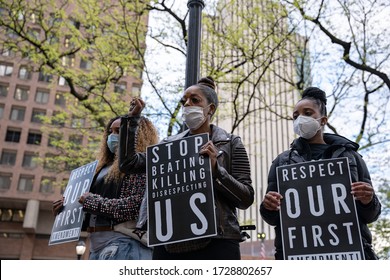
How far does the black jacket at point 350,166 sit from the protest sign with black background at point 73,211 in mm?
1559

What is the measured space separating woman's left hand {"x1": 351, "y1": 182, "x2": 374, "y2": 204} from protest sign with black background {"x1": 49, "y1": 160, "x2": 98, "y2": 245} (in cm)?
212

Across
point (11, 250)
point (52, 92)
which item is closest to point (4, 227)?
point (11, 250)

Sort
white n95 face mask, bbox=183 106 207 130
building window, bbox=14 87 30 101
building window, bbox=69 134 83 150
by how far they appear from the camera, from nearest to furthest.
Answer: white n95 face mask, bbox=183 106 207 130 < building window, bbox=69 134 83 150 < building window, bbox=14 87 30 101

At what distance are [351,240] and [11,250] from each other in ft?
136

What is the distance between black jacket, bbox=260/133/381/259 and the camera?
2.54 m

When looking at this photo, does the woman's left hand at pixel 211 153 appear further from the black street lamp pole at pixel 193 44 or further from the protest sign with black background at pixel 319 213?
the black street lamp pole at pixel 193 44

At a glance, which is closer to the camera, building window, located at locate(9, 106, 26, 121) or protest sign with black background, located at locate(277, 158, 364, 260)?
protest sign with black background, located at locate(277, 158, 364, 260)

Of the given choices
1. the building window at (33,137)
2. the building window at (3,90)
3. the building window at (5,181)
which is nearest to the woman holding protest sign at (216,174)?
the building window at (5,181)

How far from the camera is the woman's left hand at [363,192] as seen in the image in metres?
2.44

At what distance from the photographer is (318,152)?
3039 mm

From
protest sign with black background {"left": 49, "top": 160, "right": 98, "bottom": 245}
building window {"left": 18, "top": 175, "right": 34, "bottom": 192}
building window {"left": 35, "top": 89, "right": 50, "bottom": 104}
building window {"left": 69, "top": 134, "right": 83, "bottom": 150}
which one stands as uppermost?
building window {"left": 35, "top": 89, "right": 50, "bottom": 104}

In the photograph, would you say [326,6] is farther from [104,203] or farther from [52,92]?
[52,92]

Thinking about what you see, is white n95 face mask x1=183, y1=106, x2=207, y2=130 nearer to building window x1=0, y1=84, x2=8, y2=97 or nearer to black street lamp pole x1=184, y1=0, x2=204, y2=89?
black street lamp pole x1=184, y1=0, x2=204, y2=89

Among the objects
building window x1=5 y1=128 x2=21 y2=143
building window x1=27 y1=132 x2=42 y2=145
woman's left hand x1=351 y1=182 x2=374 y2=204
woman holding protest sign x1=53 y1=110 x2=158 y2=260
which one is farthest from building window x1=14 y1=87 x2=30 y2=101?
woman's left hand x1=351 y1=182 x2=374 y2=204
